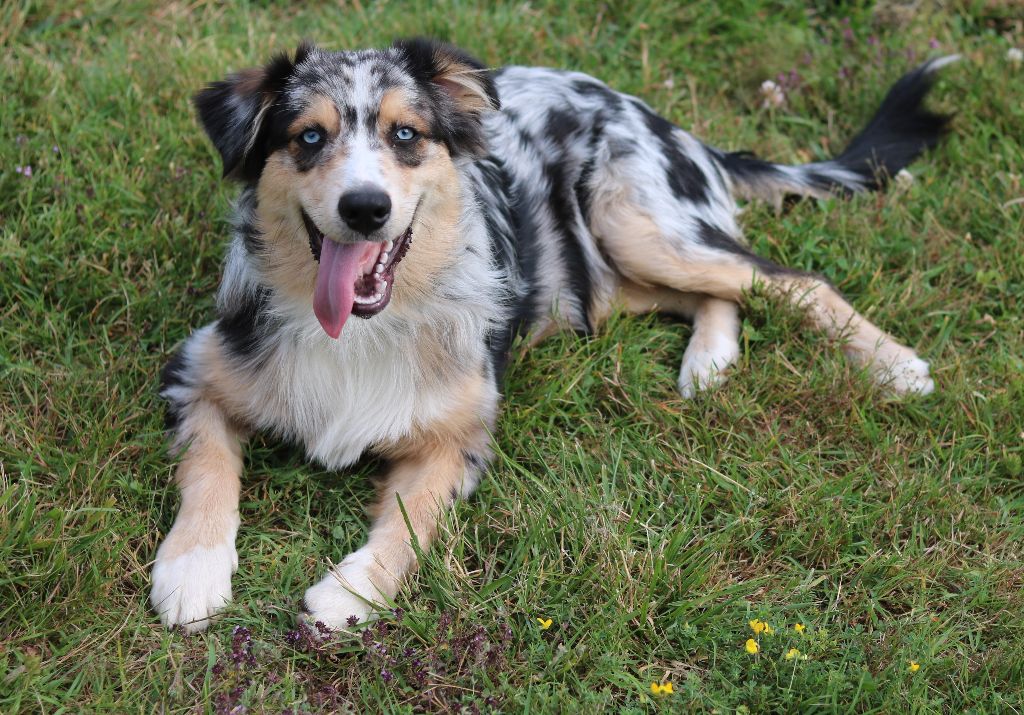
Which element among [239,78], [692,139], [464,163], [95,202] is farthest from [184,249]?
[692,139]

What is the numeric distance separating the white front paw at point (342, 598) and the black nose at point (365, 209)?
1.10m

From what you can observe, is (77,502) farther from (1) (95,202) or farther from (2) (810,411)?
(2) (810,411)

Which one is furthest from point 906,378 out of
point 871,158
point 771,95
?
point 771,95

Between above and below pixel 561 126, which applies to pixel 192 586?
below

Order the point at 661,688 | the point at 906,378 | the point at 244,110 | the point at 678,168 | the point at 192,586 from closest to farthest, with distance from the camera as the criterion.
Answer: the point at 661,688 < the point at 192,586 < the point at 244,110 < the point at 906,378 < the point at 678,168

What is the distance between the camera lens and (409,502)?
364 centimetres

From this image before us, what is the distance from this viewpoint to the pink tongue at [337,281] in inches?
136

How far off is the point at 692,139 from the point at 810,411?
1628 mm

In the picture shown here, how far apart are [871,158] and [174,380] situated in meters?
3.59

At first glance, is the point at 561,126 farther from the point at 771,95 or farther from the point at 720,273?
the point at 771,95

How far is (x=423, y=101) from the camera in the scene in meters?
3.71

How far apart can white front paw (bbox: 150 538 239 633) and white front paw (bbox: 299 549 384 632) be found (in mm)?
279

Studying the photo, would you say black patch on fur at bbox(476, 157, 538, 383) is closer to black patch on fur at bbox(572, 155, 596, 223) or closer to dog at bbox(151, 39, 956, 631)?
dog at bbox(151, 39, 956, 631)

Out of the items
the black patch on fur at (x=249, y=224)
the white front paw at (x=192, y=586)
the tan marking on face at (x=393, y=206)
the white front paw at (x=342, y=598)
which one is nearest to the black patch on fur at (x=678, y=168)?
the tan marking on face at (x=393, y=206)
